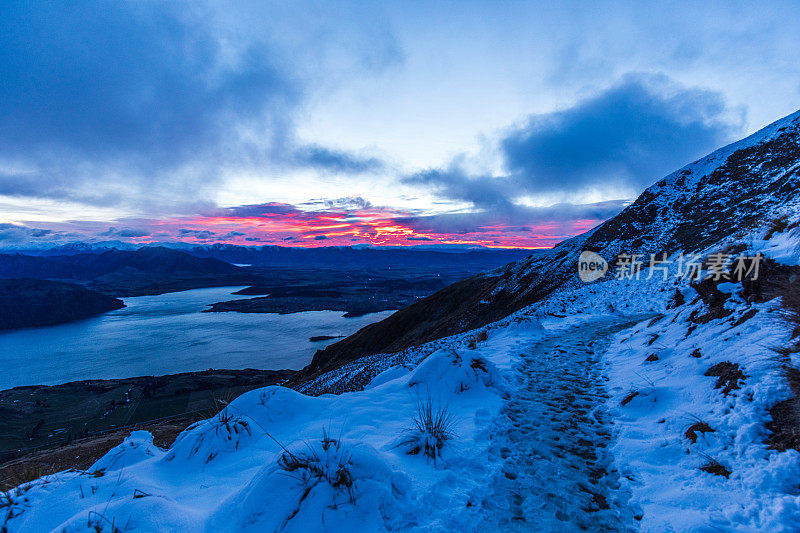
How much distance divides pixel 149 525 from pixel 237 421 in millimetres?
2804

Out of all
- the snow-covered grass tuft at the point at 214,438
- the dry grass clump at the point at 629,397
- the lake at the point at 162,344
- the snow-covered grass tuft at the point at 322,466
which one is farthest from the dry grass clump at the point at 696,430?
the lake at the point at 162,344

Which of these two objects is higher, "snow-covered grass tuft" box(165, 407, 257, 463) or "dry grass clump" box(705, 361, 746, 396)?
"dry grass clump" box(705, 361, 746, 396)

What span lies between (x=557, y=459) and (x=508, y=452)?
0.75m

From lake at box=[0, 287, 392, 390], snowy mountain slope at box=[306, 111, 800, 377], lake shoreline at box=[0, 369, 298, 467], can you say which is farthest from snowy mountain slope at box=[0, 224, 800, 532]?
lake at box=[0, 287, 392, 390]

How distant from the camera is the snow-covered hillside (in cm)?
362

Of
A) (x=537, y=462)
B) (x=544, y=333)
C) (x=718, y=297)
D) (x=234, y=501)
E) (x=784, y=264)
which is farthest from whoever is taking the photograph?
(x=544, y=333)

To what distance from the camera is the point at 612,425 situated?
6.27 m

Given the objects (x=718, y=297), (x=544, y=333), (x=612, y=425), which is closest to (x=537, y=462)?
(x=612, y=425)

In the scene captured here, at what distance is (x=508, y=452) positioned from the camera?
5.41 meters

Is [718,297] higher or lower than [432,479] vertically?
higher

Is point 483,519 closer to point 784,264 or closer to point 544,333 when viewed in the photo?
point 784,264

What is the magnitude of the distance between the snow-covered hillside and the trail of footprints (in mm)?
28

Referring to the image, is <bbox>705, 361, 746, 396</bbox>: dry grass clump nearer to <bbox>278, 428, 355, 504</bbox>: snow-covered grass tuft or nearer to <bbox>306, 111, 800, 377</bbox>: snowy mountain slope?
<bbox>278, 428, 355, 504</bbox>: snow-covered grass tuft

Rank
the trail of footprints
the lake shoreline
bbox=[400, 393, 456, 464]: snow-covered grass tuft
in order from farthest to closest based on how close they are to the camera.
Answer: the lake shoreline < bbox=[400, 393, 456, 464]: snow-covered grass tuft < the trail of footprints
